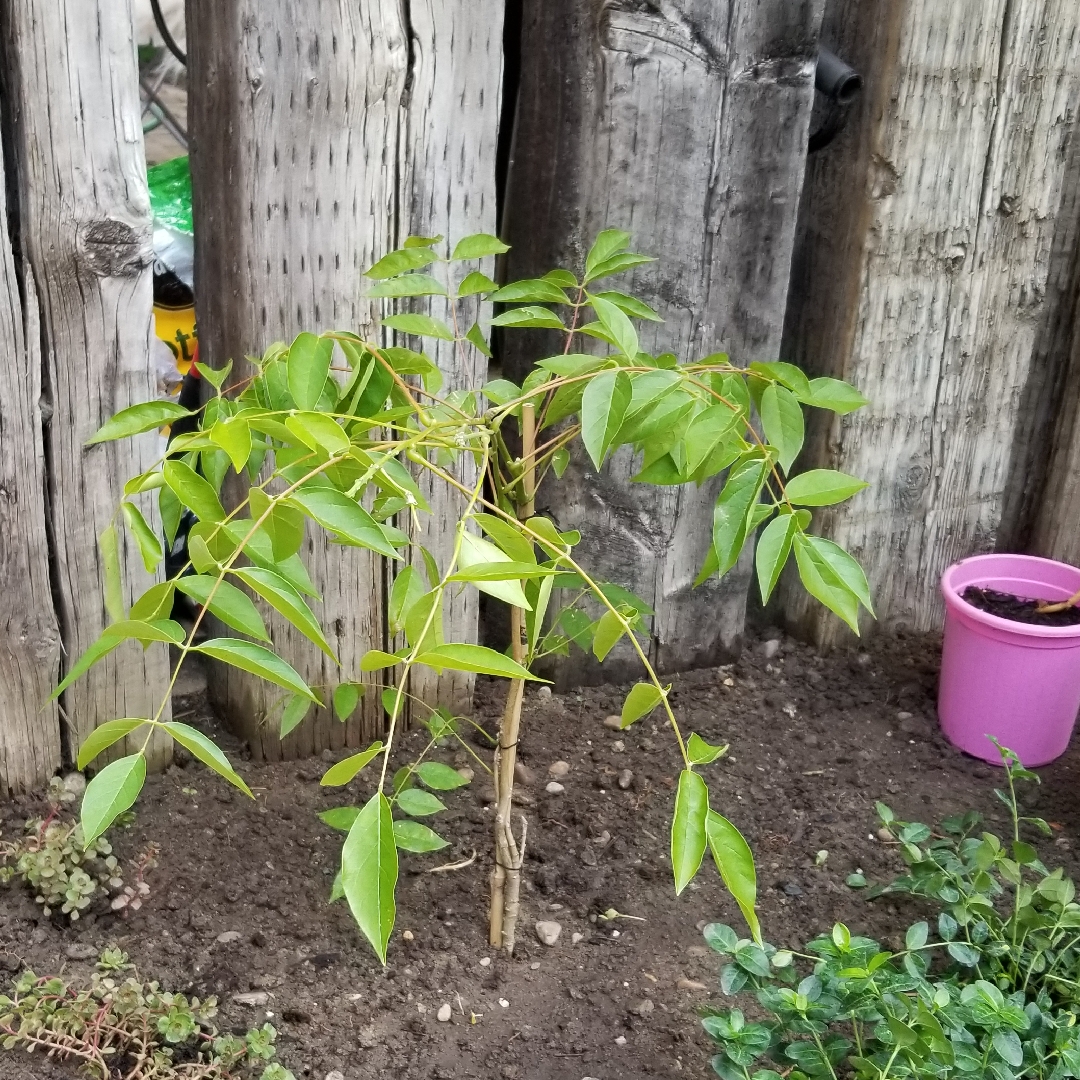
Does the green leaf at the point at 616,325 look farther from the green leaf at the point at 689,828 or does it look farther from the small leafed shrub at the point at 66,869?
the small leafed shrub at the point at 66,869

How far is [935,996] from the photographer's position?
1.31m

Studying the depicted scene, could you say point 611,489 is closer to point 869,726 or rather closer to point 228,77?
point 869,726

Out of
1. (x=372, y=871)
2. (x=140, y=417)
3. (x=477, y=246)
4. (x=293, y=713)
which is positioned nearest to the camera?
(x=372, y=871)

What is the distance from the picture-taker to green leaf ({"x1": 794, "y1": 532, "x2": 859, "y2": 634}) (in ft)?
3.67

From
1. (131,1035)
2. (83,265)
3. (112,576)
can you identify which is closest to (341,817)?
(131,1035)

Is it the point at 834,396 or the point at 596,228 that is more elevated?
the point at 596,228

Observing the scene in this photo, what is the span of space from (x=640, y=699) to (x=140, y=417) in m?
0.64

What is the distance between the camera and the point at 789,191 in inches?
77.5

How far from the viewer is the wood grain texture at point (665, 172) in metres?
1.81

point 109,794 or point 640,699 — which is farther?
point 640,699

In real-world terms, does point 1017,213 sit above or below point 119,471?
above

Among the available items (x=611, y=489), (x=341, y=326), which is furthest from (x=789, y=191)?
(x=341, y=326)

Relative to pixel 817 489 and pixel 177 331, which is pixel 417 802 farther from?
pixel 177 331

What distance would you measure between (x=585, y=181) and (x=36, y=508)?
0.97 meters
